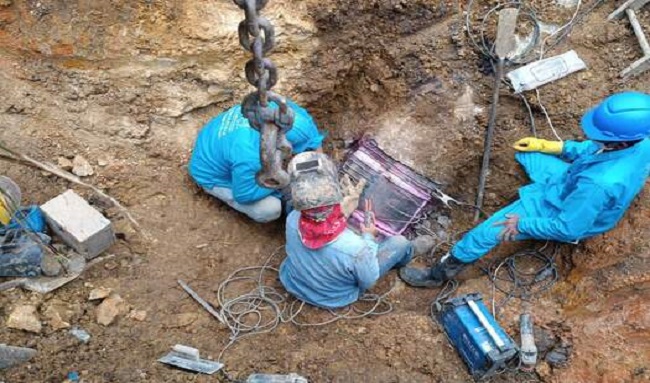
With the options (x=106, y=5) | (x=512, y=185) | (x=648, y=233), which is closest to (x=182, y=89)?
(x=106, y=5)

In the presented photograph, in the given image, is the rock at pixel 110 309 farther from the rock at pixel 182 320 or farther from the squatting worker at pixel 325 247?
the squatting worker at pixel 325 247

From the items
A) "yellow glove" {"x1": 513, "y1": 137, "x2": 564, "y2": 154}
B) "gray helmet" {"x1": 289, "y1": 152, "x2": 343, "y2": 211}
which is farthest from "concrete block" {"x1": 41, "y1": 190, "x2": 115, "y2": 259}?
"yellow glove" {"x1": 513, "y1": 137, "x2": 564, "y2": 154}

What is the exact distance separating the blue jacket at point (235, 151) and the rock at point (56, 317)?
1475 millimetres

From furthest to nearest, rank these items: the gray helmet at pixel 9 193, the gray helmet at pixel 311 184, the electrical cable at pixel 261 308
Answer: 1. the electrical cable at pixel 261 308
2. the gray helmet at pixel 9 193
3. the gray helmet at pixel 311 184

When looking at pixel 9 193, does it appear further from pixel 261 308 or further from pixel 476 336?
pixel 476 336

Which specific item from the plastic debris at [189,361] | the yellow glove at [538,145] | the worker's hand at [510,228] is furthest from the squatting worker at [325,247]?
the yellow glove at [538,145]

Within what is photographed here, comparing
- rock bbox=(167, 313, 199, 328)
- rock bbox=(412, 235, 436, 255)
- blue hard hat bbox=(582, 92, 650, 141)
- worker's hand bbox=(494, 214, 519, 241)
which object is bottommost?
rock bbox=(412, 235, 436, 255)

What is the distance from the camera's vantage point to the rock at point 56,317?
3.61 meters

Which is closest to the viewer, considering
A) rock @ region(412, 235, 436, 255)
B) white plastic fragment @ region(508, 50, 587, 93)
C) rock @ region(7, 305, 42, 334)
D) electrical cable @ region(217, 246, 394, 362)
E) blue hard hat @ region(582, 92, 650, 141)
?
rock @ region(7, 305, 42, 334)

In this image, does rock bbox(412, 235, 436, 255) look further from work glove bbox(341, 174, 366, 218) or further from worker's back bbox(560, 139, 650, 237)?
worker's back bbox(560, 139, 650, 237)

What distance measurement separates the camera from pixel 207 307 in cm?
406

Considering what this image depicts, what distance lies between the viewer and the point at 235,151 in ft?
13.8

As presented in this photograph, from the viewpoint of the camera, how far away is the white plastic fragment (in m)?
4.95

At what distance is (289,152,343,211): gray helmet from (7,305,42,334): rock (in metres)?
1.82
